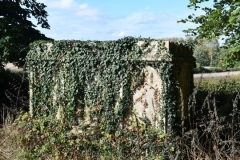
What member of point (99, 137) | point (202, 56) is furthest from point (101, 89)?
point (202, 56)

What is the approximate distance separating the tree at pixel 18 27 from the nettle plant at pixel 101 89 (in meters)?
2.36

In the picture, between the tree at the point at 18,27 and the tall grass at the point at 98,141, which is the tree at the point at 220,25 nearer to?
the tall grass at the point at 98,141

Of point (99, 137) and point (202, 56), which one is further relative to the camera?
point (202, 56)

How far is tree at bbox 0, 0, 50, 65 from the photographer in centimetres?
1069

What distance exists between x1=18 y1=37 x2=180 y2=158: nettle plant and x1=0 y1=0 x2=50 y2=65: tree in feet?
7.74

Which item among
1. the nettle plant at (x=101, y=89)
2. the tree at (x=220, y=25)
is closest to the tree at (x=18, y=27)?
the nettle plant at (x=101, y=89)

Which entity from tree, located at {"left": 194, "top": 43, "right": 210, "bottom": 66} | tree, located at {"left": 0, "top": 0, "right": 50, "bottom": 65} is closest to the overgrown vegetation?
tree, located at {"left": 0, "top": 0, "right": 50, "bottom": 65}

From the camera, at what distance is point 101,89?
7.41m

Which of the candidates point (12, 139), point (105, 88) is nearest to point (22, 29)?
point (12, 139)

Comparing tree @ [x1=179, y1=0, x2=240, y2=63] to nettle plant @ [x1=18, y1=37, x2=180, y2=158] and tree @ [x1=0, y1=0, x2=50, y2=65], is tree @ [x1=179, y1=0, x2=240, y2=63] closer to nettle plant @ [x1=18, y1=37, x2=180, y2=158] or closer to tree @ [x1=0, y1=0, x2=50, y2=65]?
nettle plant @ [x1=18, y1=37, x2=180, y2=158]

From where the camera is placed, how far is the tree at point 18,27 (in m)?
10.7

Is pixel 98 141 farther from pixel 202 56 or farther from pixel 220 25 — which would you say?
pixel 202 56

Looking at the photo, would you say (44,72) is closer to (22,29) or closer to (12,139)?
(12,139)

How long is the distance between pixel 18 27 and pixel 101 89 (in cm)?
487
